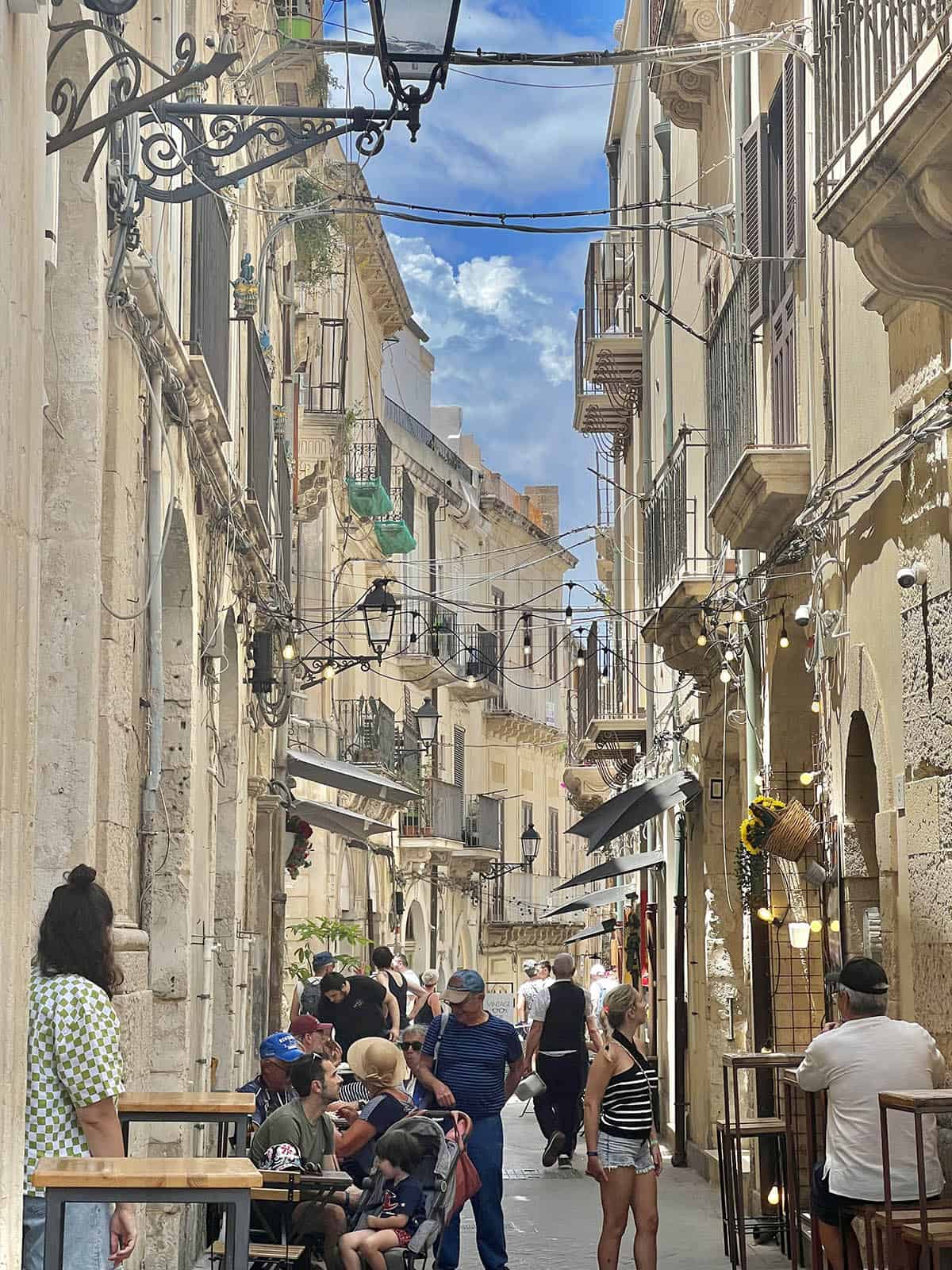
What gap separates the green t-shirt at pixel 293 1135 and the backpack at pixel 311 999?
6361 millimetres

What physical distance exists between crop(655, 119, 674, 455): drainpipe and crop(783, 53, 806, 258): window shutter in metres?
7.26

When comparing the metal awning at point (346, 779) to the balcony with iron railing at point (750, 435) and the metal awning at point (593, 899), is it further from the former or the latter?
the balcony with iron railing at point (750, 435)

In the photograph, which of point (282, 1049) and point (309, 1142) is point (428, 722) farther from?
point (309, 1142)

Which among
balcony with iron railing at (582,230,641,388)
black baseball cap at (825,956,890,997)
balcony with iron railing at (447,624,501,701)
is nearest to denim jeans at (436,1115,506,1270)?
black baseball cap at (825,956,890,997)

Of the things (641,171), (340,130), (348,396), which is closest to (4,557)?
(340,130)

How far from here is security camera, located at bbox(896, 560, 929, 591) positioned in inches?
306

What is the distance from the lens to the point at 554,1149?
1612cm

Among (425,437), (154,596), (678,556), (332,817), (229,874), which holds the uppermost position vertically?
(425,437)

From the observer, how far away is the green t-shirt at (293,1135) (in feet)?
28.0

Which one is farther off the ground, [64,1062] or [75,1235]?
[64,1062]

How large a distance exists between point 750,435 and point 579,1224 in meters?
5.51

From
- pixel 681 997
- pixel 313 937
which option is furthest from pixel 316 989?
pixel 313 937

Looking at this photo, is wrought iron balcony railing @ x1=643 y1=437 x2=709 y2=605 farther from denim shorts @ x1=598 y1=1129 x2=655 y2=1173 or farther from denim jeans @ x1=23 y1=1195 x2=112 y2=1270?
denim jeans @ x1=23 y1=1195 x2=112 y2=1270

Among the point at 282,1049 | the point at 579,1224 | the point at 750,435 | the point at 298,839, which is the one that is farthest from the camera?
the point at 298,839
